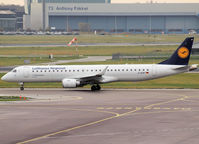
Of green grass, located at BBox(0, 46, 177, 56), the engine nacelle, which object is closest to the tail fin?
the engine nacelle

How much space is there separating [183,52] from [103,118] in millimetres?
21222

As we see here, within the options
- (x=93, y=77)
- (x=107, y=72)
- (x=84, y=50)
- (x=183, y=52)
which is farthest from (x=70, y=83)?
(x=84, y=50)

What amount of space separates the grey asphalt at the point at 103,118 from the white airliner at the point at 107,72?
2328 mm

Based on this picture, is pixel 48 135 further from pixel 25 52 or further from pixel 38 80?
pixel 25 52

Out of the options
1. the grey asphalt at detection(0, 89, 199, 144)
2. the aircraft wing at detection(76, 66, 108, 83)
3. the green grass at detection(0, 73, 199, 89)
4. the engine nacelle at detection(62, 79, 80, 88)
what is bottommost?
the grey asphalt at detection(0, 89, 199, 144)

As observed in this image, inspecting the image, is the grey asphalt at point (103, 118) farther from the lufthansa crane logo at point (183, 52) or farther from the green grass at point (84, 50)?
the green grass at point (84, 50)

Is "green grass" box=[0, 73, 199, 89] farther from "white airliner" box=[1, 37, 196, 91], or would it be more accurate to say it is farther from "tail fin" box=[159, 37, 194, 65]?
"tail fin" box=[159, 37, 194, 65]

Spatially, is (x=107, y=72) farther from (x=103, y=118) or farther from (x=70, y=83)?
(x=103, y=118)

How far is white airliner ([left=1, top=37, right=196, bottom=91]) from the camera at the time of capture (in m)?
50.9

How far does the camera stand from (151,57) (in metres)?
93.3

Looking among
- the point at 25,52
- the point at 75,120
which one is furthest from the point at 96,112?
the point at 25,52

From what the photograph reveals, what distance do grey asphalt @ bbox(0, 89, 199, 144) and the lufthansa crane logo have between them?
4610mm

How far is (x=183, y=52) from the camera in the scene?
5125cm

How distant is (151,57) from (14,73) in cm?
4506
